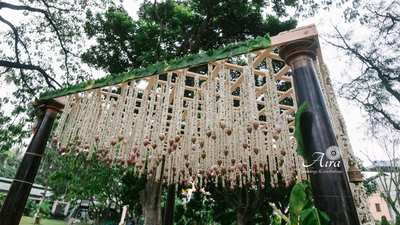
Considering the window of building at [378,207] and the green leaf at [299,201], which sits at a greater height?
the window of building at [378,207]

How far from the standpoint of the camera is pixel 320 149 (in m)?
1.59

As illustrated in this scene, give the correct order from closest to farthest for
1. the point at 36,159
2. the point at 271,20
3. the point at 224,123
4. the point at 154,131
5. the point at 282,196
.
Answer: the point at 224,123 → the point at 154,131 → the point at 36,159 → the point at 271,20 → the point at 282,196

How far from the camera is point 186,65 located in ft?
8.07

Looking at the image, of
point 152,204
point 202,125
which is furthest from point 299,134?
point 152,204

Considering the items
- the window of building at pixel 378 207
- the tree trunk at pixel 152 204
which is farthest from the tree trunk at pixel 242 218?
the window of building at pixel 378 207

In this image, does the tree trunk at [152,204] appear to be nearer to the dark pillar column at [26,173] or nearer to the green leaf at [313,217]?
the dark pillar column at [26,173]

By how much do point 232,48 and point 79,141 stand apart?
2.44m

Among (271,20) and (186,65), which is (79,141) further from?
(271,20)

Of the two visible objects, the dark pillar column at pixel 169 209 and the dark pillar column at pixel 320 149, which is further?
the dark pillar column at pixel 169 209

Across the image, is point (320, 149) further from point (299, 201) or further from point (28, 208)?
point (28, 208)

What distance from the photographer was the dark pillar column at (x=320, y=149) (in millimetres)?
1421

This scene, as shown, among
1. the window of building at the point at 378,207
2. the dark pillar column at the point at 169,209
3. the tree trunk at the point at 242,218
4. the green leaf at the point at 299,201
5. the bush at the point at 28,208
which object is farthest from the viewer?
the window of building at the point at 378,207

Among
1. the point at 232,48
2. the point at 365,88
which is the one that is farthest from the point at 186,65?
the point at 365,88

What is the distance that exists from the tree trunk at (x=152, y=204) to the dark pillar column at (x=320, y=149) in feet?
14.3
